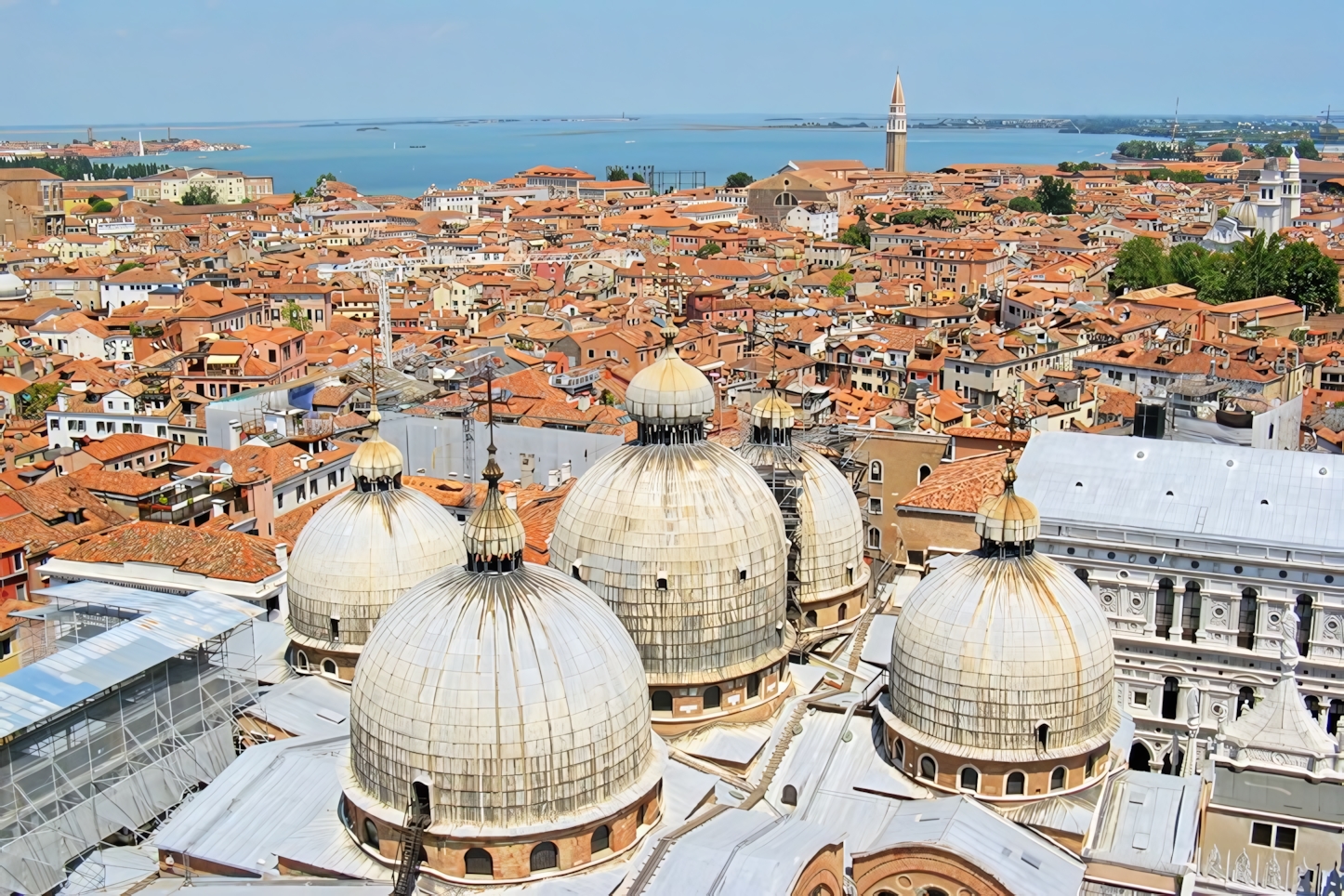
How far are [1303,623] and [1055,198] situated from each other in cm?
11332

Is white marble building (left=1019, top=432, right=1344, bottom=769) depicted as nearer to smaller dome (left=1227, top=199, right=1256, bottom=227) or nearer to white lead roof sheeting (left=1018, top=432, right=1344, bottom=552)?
white lead roof sheeting (left=1018, top=432, right=1344, bottom=552)

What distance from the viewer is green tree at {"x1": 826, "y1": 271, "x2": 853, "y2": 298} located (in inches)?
3282

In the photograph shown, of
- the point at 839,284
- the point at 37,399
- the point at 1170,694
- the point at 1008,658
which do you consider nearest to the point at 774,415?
the point at 1008,658

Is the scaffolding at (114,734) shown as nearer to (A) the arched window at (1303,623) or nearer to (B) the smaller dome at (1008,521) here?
(B) the smaller dome at (1008,521)

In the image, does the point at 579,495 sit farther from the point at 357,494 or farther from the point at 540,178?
the point at 540,178

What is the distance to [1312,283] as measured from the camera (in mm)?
70250

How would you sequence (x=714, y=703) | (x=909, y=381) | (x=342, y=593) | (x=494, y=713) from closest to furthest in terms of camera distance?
1. (x=494, y=713)
2. (x=714, y=703)
3. (x=342, y=593)
4. (x=909, y=381)

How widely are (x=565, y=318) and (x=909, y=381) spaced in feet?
65.5

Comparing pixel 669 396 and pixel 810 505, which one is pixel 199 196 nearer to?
pixel 810 505

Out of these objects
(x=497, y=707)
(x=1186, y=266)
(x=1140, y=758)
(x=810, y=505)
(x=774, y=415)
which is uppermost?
(x=774, y=415)

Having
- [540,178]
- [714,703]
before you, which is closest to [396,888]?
[714,703]

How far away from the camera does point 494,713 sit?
14.6 meters

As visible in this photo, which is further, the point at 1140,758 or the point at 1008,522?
the point at 1140,758

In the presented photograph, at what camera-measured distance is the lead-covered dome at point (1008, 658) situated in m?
17.2
